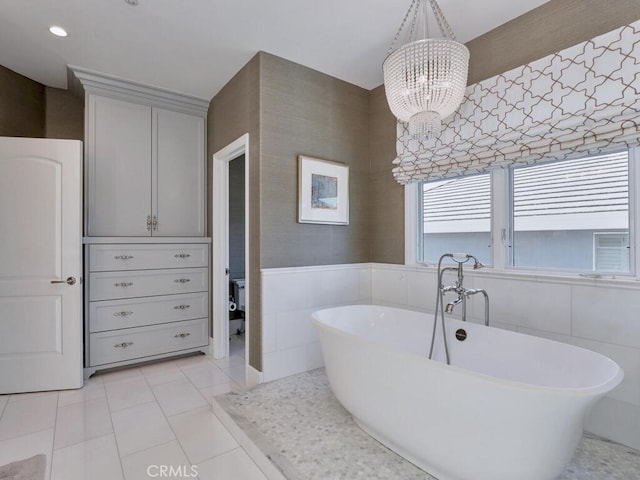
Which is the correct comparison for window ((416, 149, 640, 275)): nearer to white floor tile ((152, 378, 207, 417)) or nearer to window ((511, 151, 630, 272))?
window ((511, 151, 630, 272))

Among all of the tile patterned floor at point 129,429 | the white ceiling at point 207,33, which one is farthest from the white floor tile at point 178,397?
the white ceiling at point 207,33

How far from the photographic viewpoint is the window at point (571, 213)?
182 cm

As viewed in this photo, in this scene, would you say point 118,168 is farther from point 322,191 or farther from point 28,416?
point 28,416

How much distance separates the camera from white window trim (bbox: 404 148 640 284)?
1.71 meters

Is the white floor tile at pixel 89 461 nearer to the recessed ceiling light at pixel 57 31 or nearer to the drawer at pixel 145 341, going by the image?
the drawer at pixel 145 341

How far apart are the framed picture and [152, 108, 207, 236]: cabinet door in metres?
1.28

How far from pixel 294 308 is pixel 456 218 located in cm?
147

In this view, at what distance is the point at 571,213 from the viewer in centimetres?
199

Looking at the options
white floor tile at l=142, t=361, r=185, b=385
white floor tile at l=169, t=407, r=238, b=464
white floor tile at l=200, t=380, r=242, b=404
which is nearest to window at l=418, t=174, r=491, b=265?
white floor tile at l=200, t=380, r=242, b=404

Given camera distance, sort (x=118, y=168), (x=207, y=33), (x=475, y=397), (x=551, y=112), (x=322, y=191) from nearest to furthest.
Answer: (x=475, y=397)
(x=551, y=112)
(x=207, y=33)
(x=322, y=191)
(x=118, y=168)

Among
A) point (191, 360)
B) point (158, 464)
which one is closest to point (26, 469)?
point (158, 464)

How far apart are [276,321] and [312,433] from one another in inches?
34.8

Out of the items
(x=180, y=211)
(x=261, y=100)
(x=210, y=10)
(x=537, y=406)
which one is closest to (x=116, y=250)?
(x=180, y=211)

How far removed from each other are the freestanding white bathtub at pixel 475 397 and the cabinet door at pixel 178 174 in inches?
74.4
